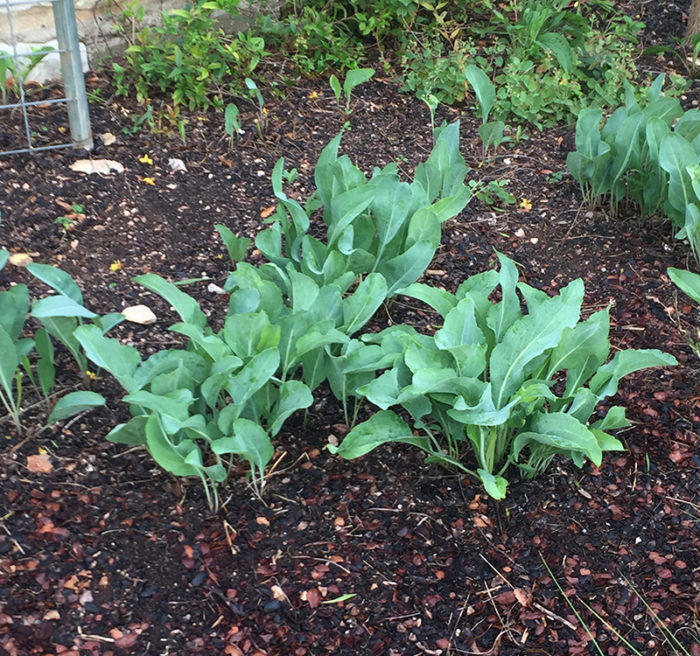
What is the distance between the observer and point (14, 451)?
224cm

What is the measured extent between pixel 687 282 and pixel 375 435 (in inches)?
40.2

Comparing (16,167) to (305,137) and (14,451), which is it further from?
(14,451)

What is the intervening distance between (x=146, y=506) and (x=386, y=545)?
1.97 ft

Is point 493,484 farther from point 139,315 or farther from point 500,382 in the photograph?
point 139,315

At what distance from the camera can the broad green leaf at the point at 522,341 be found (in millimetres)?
2113

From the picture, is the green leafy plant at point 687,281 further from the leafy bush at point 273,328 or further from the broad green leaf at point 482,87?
the broad green leaf at point 482,87

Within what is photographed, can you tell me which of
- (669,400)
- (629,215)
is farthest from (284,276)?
(629,215)

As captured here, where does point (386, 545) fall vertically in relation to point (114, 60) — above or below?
below

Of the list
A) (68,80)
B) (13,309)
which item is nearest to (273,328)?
(13,309)

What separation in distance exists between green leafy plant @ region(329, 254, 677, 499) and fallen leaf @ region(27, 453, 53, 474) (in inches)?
29.0

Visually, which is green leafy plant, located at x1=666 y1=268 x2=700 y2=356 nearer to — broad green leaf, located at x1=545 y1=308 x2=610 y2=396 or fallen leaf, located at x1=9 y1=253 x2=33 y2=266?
broad green leaf, located at x1=545 y1=308 x2=610 y2=396

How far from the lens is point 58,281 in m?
2.27

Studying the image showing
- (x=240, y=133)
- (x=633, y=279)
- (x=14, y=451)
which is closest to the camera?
(x=14, y=451)

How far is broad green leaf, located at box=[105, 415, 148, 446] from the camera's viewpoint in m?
2.01
